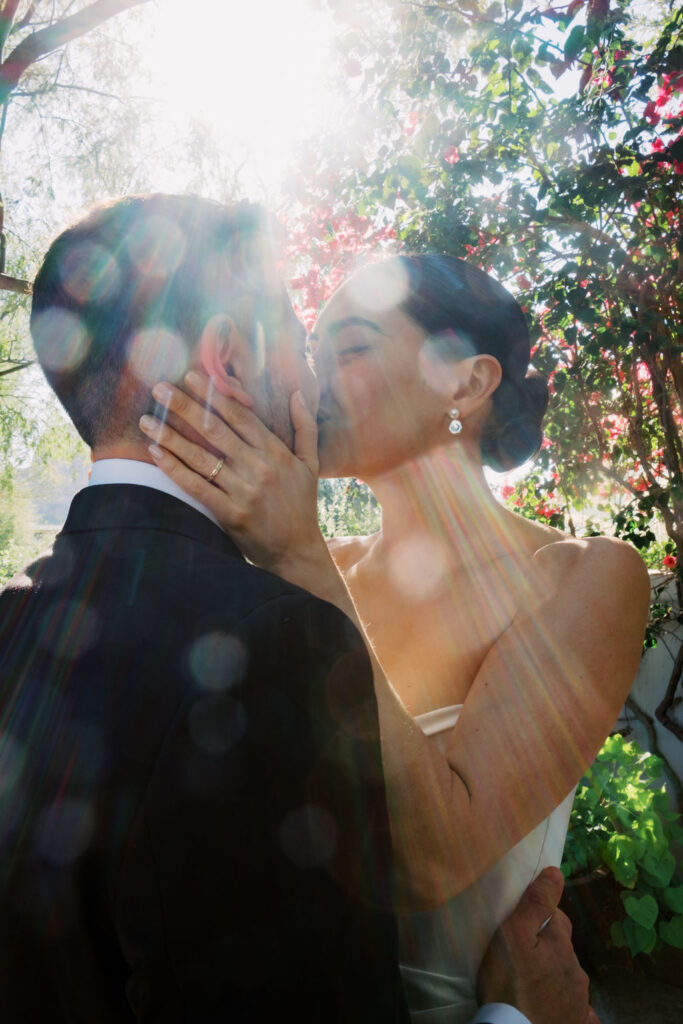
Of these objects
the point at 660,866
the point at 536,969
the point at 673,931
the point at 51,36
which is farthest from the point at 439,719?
the point at 51,36

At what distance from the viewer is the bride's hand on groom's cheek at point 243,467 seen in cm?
140

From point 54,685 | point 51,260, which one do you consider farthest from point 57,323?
point 54,685

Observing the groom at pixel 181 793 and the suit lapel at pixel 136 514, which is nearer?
the groom at pixel 181 793

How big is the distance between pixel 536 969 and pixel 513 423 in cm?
178

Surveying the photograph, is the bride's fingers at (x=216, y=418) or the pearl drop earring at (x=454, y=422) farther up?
the pearl drop earring at (x=454, y=422)

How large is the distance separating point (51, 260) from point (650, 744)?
17.3 feet

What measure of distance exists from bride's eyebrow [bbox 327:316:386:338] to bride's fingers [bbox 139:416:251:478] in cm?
122

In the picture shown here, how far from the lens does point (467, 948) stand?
197 cm

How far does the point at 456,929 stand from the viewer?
6.57 ft

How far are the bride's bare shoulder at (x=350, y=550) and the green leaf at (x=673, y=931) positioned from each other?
101 inches

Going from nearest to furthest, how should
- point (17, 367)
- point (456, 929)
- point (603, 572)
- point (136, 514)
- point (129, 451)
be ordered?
1. point (136, 514)
2. point (129, 451)
3. point (456, 929)
4. point (603, 572)
5. point (17, 367)

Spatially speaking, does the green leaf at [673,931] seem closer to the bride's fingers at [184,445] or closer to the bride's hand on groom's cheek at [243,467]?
the bride's hand on groom's cheek at [243,467]

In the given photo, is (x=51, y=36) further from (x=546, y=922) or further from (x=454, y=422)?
(x=546, y=922)

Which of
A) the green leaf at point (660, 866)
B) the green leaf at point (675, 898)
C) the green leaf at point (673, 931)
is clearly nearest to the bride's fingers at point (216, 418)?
the green leaf at point (660, 866)
